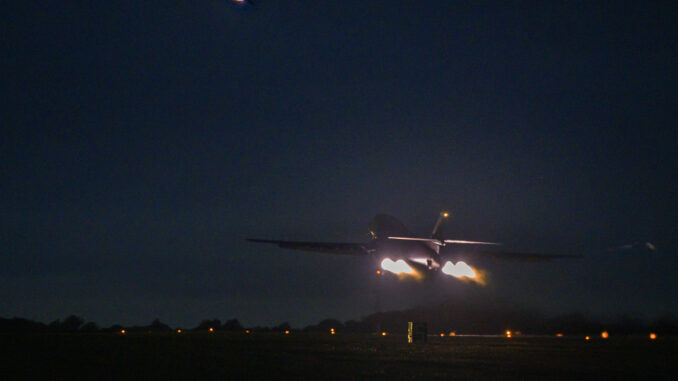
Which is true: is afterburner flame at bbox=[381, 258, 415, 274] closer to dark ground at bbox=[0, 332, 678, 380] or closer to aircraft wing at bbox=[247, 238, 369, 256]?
aircraft wing at bbox=[247, 238, 369, 256]

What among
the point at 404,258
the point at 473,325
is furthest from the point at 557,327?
the point at 404,258

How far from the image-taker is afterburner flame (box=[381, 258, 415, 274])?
6078cm

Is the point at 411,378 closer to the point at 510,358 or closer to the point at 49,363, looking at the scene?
the point at 510,358

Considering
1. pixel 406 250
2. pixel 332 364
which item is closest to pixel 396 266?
pixel 406 250

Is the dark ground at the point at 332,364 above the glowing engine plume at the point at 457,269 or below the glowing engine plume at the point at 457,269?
below

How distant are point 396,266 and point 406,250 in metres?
1.85

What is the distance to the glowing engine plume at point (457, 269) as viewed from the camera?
64.8 metres

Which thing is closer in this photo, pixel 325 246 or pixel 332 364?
pixel 332 364

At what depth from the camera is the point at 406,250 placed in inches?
2436

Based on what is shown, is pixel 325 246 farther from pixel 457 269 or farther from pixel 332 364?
pixel 332 364

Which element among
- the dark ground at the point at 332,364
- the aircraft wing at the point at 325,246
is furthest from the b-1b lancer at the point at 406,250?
A: the dark ground at the point at 332,364

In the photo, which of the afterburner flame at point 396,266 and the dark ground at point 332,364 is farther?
the afterburner flame at point 396,266

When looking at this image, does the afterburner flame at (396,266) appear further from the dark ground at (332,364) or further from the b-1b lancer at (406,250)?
the dark ground at (332,364)

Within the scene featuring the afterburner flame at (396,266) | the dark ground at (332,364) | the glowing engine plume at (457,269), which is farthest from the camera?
the glowing engine plume at (457,269)
